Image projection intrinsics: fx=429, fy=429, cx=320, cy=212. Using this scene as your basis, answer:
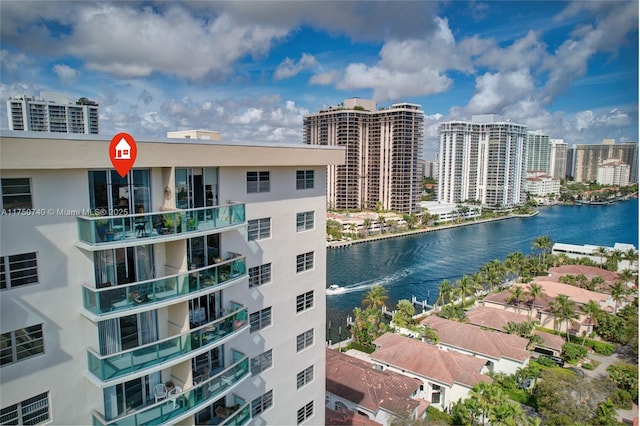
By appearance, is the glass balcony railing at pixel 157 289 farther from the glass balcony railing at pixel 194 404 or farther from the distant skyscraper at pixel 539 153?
the distant skyscraper at pixel 539 153

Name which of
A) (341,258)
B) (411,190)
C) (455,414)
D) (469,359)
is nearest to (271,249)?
(455,414)

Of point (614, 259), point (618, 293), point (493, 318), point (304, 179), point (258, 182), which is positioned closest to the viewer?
point (258, 182)

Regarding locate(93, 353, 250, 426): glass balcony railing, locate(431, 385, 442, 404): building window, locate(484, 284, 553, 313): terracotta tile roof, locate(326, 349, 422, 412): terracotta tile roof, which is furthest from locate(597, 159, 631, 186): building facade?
locate(93, 353, 250, 426): glass balcony railing

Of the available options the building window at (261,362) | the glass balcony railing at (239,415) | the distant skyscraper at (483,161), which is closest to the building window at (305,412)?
the building window at (261,362)

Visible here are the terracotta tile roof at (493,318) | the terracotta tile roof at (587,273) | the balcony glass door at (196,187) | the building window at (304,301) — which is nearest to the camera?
the balcony glass door at (196,187)

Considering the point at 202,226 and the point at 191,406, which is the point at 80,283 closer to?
the point at 202,226

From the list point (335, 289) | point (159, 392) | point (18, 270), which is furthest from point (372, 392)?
point (335, 289)

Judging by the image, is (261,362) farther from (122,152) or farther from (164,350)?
(122,152)
